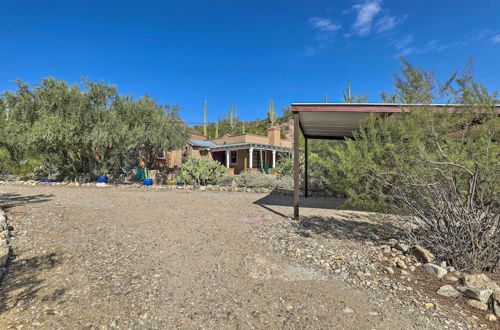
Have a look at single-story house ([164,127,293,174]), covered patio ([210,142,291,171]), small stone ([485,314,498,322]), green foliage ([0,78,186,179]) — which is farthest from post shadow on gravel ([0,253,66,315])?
covered patio ([210,142,291,171])

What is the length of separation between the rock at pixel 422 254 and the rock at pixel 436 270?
0.77 ft

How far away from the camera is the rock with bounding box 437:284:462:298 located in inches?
117

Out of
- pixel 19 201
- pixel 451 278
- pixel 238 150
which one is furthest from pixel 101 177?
pixel 451 278

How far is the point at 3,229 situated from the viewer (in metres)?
4.88

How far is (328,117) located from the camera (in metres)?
6.63

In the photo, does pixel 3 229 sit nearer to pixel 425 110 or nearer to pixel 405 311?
pixel 405 311

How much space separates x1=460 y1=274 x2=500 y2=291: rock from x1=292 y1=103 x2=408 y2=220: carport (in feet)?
8.38

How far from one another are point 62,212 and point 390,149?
7.28m

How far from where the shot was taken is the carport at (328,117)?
5161 millimetres

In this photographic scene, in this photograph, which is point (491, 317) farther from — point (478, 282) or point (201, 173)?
point (201, 173)

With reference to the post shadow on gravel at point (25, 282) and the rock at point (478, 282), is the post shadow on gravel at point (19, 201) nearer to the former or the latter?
the post shadow on gravel at point (25, 282)

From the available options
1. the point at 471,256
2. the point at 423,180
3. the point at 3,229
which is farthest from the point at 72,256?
the point at 471,256

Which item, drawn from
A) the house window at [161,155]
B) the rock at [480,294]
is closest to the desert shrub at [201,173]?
the house window at [161,155]

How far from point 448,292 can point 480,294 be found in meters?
0.27
